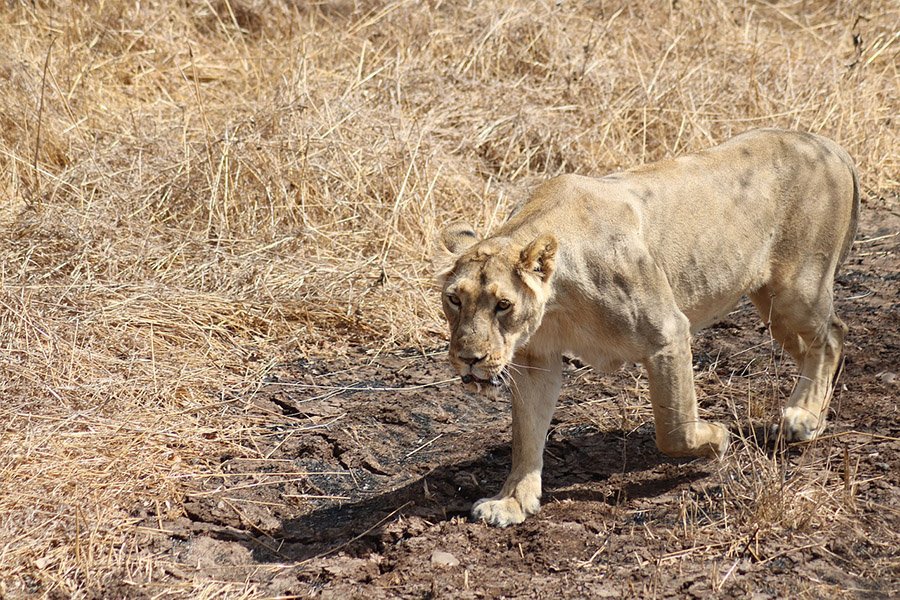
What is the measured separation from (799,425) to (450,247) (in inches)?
69.9

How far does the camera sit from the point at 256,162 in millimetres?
6758

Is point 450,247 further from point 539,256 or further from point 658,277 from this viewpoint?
point 658,277

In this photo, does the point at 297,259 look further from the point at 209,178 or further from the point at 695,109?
the point at 695,109

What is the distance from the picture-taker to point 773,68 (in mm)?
8641

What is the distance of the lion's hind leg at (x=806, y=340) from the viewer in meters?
4.73

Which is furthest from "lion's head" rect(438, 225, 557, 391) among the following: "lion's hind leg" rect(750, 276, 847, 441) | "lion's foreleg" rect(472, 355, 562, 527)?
"lion's hind leg" rect(750, 276, 847, 441)

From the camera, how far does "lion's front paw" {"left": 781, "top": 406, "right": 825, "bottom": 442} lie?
471cm

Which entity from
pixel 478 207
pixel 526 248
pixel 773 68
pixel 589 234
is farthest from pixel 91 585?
pixel 773 68

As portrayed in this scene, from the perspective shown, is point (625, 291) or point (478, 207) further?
point (478, 207)

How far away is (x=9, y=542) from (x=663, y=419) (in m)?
2.41

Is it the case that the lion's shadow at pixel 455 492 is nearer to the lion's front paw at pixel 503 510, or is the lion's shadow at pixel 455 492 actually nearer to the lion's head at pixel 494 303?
the lion's front paw at pixel 503 510

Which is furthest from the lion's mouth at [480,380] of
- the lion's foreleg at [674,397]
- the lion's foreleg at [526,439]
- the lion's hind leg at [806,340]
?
the lion's hind leg at [806,340]

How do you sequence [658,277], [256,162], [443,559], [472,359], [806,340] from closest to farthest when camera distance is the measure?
[472,359] < [443,559] < [658,277] < [806,340] < [256,162]

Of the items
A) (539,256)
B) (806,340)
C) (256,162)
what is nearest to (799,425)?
(806,340)
